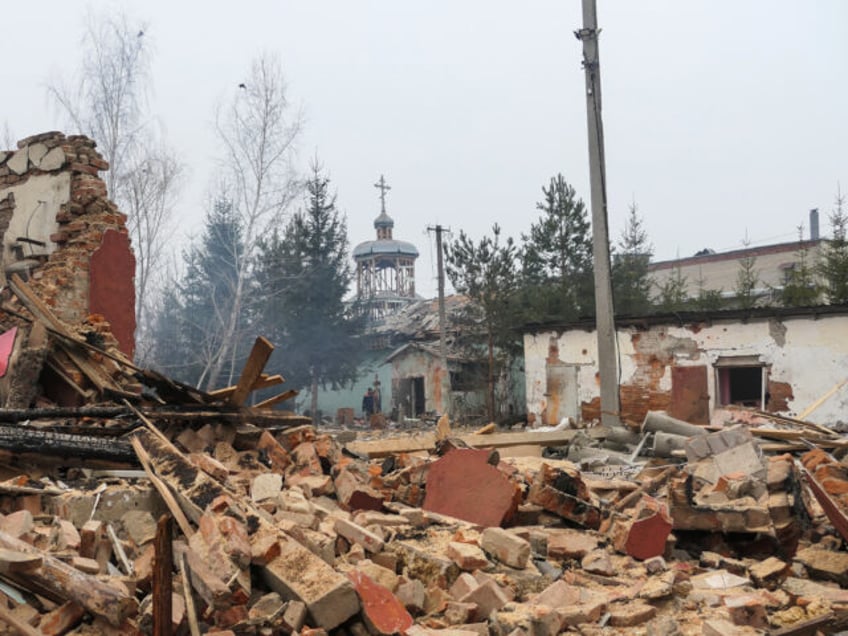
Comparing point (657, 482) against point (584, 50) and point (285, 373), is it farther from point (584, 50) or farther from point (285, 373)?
point (285, 373)

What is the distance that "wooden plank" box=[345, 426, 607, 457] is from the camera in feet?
26.0

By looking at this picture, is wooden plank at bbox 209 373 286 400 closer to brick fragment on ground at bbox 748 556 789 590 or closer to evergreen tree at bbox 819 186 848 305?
brick fragment on ground at bbox 748 556 789 590

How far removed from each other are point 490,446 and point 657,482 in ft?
7.88

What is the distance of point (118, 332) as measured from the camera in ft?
28.7

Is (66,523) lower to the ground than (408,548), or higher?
higher

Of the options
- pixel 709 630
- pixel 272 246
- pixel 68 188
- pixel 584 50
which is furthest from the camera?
pixel 272 246

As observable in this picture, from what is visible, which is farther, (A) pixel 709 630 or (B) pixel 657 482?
(B) pixel 657 482

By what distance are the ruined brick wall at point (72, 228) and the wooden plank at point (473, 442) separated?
326 cm

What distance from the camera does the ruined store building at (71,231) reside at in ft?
27.8

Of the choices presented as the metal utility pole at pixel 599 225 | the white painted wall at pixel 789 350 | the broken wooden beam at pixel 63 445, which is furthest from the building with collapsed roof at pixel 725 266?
the broken wooden beam at pixel 63 445

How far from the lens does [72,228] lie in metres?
8.63

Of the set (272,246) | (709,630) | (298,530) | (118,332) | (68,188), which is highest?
(272,246)

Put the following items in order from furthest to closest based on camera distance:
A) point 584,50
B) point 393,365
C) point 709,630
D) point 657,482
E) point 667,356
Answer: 1. point 393,365
2. point 667,356
3. point 584,50
4. point 657,482
5. point 709,630

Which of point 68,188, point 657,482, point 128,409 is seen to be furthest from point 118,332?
point 657,482
